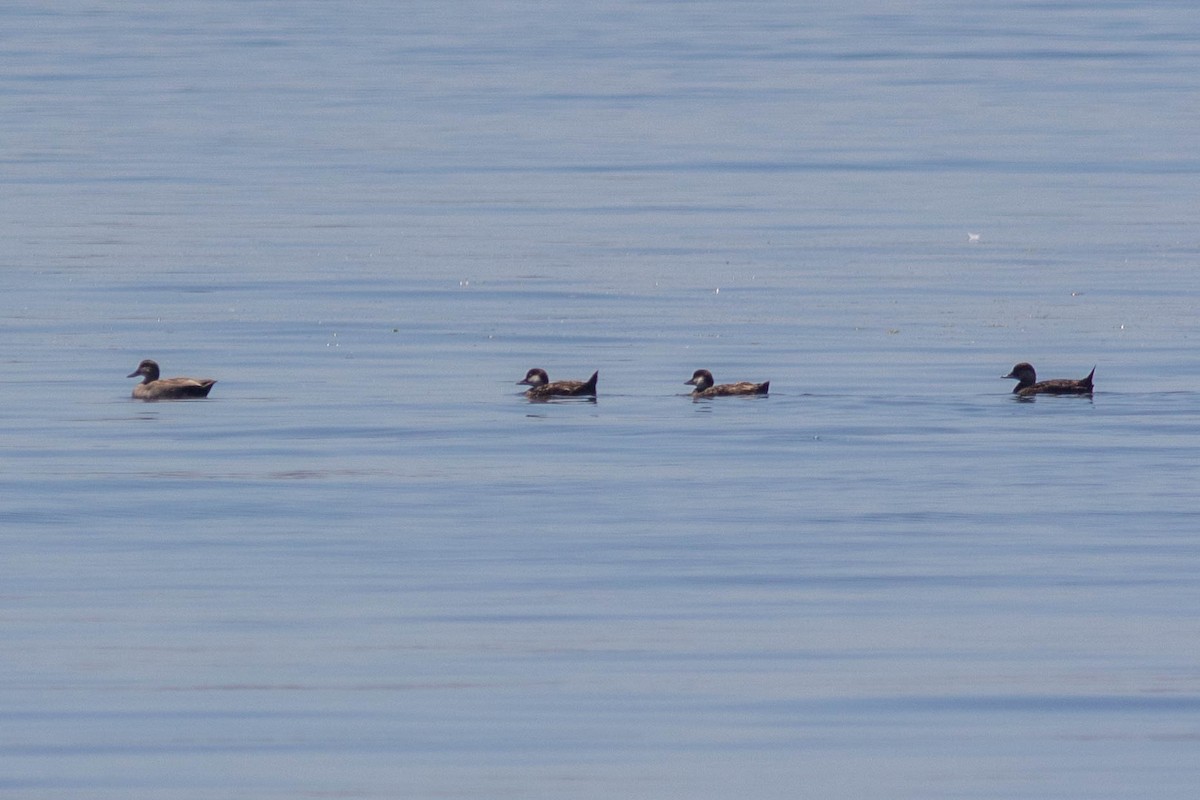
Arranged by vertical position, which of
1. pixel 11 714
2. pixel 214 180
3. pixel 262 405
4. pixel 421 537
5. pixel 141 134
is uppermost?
pixel 141 134

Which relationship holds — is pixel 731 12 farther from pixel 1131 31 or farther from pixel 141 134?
pixel 141 134

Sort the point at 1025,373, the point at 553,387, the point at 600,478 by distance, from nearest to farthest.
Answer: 1. the point at 600,478
2. the point at 553,387
3. the point at 1025,373

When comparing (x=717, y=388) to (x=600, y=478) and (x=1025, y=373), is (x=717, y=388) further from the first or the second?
(x=600, y=478)

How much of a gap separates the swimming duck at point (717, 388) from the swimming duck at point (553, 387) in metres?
0.77

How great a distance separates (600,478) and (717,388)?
3899 mm

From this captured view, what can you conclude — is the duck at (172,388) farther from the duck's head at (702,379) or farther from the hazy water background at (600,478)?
the duck's head at (702,379)

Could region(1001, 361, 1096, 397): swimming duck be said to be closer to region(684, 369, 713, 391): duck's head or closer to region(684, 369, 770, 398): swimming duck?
region(684, 369, 770, 398): swimming duck

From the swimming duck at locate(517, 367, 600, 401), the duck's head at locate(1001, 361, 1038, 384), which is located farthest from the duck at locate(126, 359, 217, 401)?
the duck's head at locate(1001, 361, 1038, 384)

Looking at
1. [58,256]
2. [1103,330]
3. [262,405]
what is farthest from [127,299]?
[1103,330]

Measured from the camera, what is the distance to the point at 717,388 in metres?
21.0

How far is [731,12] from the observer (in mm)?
104188

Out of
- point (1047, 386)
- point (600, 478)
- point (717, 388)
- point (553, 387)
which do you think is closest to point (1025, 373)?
point (1047, 386)

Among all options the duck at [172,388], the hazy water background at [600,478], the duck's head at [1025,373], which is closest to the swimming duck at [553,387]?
the hazy water background at [600,478]

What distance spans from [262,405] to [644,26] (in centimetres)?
7551
